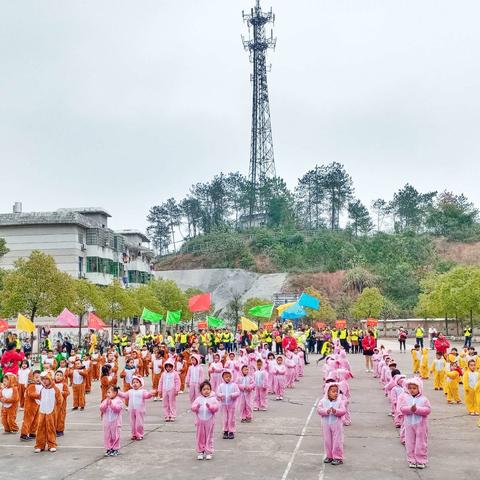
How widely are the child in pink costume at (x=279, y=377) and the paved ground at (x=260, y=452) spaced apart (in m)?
1.98

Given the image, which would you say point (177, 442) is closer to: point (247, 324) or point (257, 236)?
point (247, 324)

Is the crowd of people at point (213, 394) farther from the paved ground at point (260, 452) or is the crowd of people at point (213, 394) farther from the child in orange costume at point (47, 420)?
the paved ground at point (260, 452)

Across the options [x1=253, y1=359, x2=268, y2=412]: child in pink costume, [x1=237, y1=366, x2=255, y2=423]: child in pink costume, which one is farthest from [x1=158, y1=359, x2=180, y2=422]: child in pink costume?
[x1=253, y1=359, x2=268, y2=412]: child in pink costume

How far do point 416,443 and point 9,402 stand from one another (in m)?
8.91

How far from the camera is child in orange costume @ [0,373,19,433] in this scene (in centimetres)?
1438

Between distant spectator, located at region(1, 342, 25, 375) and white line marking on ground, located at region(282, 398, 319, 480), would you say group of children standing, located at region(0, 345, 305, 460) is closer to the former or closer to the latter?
distant spectator, located at region(1, 342, 25, 375)

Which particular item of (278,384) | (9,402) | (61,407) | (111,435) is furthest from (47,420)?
(278,384)

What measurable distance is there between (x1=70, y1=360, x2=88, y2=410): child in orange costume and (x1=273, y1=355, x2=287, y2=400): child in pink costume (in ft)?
18.3

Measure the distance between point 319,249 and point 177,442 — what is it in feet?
276

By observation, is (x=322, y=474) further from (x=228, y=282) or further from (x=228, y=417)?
(x=228, y=282)

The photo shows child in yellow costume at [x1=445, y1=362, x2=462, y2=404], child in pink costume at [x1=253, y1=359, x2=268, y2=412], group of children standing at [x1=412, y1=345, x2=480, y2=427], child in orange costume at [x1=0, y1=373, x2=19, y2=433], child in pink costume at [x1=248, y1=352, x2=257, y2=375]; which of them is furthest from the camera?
child in pink costume at [x1=248, y1=352, x2=257, y2=375]

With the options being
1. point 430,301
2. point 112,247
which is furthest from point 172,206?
point 430,301

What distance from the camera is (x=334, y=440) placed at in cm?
1113

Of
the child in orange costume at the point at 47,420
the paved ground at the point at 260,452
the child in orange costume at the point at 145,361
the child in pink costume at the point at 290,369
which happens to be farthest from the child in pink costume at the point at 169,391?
the child in orange costume at the point at 145,361
